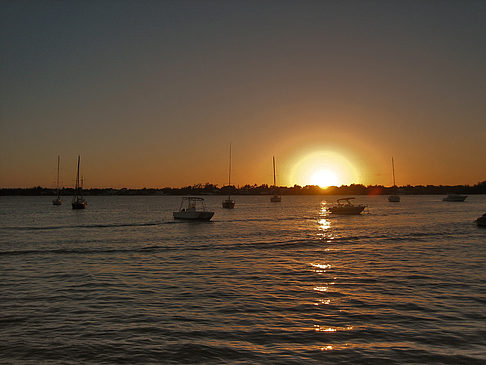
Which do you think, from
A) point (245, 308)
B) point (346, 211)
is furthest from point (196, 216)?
point (245, 308)

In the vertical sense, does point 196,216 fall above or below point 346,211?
below

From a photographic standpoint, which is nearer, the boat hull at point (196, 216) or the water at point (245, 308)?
the water at point (245, 308)

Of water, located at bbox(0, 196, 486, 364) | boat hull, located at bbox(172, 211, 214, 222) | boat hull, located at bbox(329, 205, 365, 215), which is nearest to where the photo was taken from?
water, located at bbox(0, 196, 486, 364)

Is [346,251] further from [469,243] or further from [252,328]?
[252,328]

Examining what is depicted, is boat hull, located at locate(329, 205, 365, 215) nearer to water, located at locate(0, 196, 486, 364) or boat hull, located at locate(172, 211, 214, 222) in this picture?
boat hull, located at locate(172, 211, 214, 222)

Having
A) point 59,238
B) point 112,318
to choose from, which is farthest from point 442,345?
point 59,238

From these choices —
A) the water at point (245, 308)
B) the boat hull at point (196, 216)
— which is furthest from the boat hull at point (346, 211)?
the water at point (245, 308)

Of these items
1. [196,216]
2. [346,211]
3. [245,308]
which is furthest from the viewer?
[346,211]

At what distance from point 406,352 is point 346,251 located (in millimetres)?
24847

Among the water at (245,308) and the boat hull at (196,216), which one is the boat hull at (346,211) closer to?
the boat hull at (196,216)

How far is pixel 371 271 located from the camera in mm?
25188

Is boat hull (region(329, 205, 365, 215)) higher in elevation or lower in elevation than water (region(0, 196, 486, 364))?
higher

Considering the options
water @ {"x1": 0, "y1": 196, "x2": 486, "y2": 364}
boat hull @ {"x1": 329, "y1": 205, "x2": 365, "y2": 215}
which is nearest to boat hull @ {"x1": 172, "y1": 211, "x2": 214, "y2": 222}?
boat hull @ {"x1": 329, "y1": 205, "x2": 365, "y2": 215}

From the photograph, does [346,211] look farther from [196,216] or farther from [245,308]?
[245,308]
